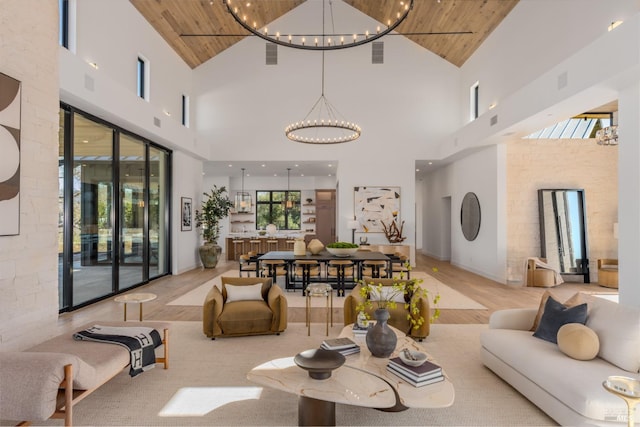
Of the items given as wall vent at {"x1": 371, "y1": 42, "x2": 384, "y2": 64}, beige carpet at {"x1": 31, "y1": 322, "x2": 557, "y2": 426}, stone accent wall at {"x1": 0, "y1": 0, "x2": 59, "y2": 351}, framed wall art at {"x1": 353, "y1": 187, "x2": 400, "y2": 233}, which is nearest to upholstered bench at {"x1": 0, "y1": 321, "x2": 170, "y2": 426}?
beige carpet at {"x1": 31, "y1": 322, "x2": 557, "y2": 426}

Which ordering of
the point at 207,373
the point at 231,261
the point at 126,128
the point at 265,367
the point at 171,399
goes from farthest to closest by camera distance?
the point at 231,261
the point at 126,128
the point at 207,373
the point at 171,399
the point at 265,367

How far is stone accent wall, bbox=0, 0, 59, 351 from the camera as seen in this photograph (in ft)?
10.8

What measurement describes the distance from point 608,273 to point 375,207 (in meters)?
5.42

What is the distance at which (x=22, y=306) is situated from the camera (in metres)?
3.41

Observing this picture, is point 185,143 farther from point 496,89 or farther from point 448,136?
point 496,89

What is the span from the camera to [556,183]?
816 cm

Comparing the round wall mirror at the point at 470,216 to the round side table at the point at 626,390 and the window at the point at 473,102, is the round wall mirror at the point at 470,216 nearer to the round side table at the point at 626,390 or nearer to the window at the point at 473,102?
the window at the point at 473,102

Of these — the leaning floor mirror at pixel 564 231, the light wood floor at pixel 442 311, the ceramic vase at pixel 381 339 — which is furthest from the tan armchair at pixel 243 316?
the leaning floor mirror at pixel 564 231

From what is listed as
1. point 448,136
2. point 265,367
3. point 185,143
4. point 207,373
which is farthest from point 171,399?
point 448,136

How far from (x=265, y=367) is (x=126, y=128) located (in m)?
5.99

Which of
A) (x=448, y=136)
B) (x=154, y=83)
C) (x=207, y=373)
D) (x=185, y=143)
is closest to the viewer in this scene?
(x=207, y=373)

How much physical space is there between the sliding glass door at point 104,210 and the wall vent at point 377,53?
6394 mm

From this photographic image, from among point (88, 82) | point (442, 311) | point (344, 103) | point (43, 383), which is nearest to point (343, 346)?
point (43, 383)

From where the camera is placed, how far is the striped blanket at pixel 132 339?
2.94m
